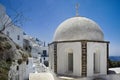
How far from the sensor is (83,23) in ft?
28.6

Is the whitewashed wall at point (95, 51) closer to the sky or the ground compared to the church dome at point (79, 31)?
closer to the ground

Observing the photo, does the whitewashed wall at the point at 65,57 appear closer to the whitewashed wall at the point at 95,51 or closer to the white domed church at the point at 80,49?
the white domed church at the point at 80,49

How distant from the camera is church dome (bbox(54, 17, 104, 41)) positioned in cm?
843

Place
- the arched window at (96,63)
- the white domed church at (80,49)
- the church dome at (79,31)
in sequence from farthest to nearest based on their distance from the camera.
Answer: the arched window at (96,63) → the church dome at (79,31) → the white domed church at (80,49)

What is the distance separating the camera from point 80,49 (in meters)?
7.92

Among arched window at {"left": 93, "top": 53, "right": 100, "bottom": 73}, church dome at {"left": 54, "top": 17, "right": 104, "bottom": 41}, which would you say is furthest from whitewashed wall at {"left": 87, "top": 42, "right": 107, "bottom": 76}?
church dome at {"left": 54, "top": 17, "right": 104, "bottom": 41}

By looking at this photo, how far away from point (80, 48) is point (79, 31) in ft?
3.63

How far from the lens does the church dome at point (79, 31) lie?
843cm

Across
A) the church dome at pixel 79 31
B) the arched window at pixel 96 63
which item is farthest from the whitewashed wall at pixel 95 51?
the church dome at pixel 79 31

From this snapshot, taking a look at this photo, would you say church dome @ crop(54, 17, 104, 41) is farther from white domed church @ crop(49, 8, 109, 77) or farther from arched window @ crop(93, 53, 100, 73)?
arched window @ crop(93, 53, 100, 73)

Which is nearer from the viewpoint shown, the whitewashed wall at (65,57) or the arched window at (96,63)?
the whitewashed wall at (65,57)

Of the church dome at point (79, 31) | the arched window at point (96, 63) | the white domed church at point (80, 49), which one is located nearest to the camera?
the white domed church at point (80, 49)

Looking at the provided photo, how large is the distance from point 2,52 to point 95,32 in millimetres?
5292

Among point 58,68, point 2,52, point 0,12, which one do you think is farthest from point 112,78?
point 0,12
